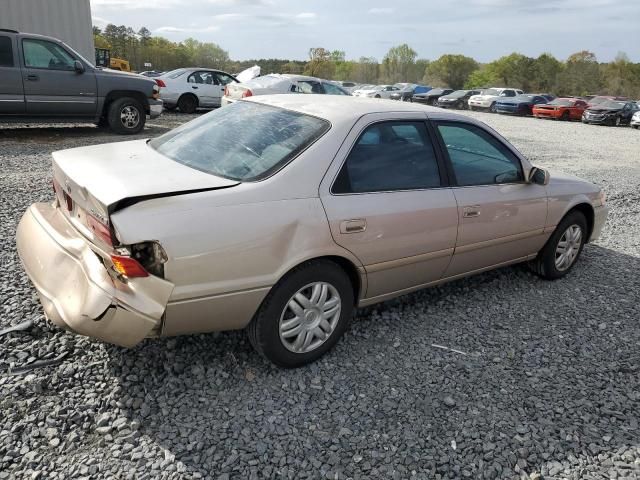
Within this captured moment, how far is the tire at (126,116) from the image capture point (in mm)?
10016

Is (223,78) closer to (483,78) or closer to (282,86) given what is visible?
(282,86)

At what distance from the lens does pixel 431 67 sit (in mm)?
59969

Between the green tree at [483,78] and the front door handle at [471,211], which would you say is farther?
the green tree at [483,78]

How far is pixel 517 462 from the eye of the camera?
7.97 ft

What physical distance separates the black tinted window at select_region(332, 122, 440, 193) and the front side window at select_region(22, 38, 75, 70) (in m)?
8.35

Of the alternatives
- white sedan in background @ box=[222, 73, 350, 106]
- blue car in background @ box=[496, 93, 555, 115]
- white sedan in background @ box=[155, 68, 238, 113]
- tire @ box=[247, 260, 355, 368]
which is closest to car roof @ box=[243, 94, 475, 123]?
tire @ box=[247, 260, 355, 368]

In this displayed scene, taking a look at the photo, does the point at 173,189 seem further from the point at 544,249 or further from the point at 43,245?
the point at 544,249

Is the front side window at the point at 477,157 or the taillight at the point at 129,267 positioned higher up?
the front side window at the point at 477,157

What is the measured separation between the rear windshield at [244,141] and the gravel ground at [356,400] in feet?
3.53

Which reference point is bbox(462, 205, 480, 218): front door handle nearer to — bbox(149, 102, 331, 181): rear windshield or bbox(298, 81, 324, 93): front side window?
bbox(149, 102, 331, 181): rear windshield

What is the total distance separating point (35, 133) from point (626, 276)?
1052 centimetres

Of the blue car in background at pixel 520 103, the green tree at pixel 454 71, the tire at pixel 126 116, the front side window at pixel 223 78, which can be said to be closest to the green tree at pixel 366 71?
the green tree at pixel 454 71

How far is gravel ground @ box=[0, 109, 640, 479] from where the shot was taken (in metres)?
2.32

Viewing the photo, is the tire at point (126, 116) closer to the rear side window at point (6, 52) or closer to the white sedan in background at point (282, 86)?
the rear side window at point (6, 52)
